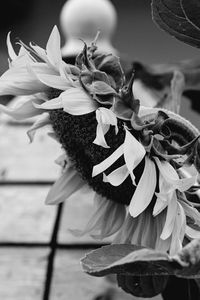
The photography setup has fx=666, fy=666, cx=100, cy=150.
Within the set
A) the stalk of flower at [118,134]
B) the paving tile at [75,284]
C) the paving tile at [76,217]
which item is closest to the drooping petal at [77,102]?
the stalk of flower at [118,134]

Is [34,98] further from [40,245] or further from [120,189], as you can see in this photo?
[40,245]

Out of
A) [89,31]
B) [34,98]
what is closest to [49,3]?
[89,31]

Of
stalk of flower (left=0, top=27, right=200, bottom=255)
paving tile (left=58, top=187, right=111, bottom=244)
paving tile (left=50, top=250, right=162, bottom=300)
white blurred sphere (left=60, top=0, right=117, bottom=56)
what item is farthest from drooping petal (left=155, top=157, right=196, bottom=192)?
white blurred sphere (left=60, top=0, right=117, bottom=56)

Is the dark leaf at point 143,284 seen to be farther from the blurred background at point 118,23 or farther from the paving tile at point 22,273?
the blurred background at point 118,23

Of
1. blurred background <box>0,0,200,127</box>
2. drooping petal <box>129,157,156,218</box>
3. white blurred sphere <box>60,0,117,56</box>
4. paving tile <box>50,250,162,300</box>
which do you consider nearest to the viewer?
drooping petal <box>129,157,156,218</box>

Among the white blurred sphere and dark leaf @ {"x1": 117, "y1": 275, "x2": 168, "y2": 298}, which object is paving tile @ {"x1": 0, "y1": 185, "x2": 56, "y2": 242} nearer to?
dark leaf @ {"x1": 117, "y1": 275, "x2": 168, "y2": 298}

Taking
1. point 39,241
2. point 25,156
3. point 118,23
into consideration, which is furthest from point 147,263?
point 118,23
